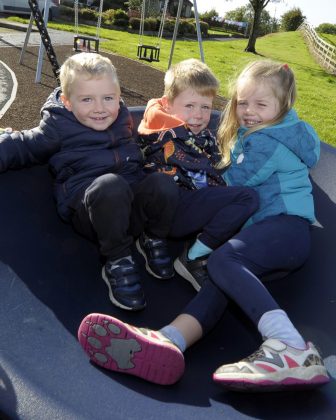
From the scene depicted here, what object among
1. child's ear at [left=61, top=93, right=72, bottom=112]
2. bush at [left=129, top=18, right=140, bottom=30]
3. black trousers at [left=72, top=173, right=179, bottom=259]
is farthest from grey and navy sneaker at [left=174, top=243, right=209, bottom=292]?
bush at [left=129, top=18, right=140, bottom=30]

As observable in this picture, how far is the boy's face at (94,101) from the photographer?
1.67 metres

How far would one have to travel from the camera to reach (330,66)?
567 inches

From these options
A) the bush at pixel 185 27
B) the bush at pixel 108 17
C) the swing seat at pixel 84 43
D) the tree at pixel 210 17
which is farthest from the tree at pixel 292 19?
the swing seat at pixel 84 43

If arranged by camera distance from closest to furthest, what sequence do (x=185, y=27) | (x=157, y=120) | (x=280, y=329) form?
(x=280, y=329) < (x=157, y=120) < (x=185, y=27)

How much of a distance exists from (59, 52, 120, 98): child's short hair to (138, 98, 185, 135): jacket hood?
Answer: 0.74 feet

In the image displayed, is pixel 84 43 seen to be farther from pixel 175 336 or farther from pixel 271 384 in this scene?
pixel 271 384

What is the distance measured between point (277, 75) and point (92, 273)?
0.96 metres

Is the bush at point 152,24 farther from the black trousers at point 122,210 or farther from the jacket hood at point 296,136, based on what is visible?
the black trousers at point 122,210

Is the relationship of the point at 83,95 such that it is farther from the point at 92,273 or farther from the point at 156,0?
the point at 156,0

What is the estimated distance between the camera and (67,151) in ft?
5.64

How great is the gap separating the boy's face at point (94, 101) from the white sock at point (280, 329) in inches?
34.5

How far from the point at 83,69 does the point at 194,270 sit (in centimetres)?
79

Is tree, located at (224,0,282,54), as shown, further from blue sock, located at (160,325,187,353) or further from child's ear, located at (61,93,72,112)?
blue sock, located at (160,325,187,353)

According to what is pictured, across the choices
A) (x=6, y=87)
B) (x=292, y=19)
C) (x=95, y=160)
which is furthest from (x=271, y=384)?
(x=292, y=19)
